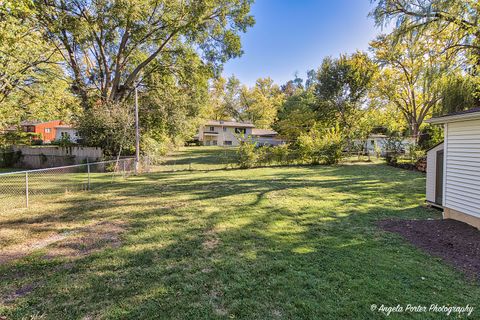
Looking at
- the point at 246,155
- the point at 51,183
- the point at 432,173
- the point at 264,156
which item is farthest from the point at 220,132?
the point at 432,173

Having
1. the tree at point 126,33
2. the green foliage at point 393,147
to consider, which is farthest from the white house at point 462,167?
the tree at point 126,33

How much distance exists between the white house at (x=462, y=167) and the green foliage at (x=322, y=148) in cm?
1147

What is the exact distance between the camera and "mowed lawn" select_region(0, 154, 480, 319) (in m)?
2.82

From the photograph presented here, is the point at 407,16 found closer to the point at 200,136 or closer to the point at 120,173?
the point at 120,173

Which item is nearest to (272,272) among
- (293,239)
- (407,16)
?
(293,239)

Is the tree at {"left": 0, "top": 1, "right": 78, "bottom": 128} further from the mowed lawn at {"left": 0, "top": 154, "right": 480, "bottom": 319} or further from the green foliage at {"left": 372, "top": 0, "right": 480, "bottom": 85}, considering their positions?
the green foliage at {"left": 372, "top": 0, "right": 480, "bottom": 85}

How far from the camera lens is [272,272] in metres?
3.56

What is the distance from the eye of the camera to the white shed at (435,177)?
6746 millimetres

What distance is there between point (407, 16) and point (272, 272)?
42.0 ft

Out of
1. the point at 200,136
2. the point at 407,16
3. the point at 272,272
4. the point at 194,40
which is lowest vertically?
the point at 272,272

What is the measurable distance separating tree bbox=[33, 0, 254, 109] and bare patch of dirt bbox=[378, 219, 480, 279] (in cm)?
1526

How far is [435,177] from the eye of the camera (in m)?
6.88

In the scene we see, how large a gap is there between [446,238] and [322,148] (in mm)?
13153

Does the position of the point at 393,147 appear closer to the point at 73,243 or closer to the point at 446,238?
the point at 446,238
